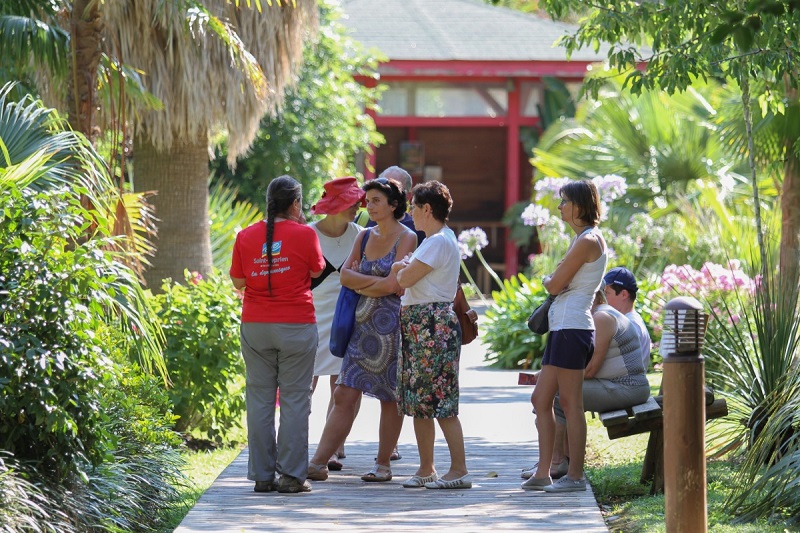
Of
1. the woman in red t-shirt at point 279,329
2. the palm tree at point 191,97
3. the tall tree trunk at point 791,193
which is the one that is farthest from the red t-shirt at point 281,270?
the tall tree trunk at point 791,193

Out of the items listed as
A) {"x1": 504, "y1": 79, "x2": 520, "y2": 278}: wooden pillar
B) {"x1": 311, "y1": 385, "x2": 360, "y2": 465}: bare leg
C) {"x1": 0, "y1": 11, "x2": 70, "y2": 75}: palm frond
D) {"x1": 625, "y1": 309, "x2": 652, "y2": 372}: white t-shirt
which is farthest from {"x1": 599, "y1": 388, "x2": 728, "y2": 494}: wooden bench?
{"x1": 504, "y1": 79, "x2": 520, "y2": 278}: wooden pillar

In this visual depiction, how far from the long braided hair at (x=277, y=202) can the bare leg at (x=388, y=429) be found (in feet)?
3.38

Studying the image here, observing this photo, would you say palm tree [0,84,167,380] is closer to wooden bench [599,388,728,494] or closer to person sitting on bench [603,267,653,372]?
wooden bench [599,388,728,494]

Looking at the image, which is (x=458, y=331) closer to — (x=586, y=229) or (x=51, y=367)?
(x=586, y=229)

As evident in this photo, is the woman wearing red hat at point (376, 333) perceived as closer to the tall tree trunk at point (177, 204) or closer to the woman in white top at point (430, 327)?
the woman in white top at point (430, 327)

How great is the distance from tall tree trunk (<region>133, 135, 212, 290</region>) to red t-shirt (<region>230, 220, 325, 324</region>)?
227 inches

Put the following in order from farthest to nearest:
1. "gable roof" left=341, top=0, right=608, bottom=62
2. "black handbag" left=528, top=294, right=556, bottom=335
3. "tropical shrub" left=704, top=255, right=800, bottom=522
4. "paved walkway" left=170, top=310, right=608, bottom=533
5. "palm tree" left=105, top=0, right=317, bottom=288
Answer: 1. "gable roof" left=341, top=0, right=608, bottom=62
2. "palm tree" left=105, top=0, right=317, bottom=288
3. "black handbag" left=528, top=294, right=556, bottom=335
4. "tropical shrub" left=704, top=255, right=800, bottom=522
5. "paved walkway" left=170, top=310, right=608, bottom=533

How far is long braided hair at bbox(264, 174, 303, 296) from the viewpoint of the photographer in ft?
22.3

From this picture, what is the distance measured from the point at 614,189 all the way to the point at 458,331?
26.6 ft

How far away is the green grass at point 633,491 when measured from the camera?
20.3ft

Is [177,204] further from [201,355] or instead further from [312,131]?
[312,131]

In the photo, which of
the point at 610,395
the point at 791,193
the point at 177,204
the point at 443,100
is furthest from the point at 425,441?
the point at 443,100

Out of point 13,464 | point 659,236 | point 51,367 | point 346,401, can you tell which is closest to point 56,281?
point 51,367

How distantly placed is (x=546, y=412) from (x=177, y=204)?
261 inches
